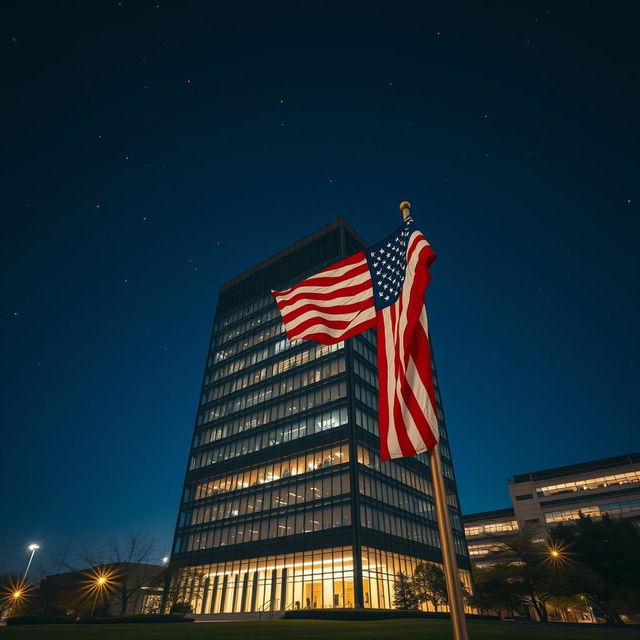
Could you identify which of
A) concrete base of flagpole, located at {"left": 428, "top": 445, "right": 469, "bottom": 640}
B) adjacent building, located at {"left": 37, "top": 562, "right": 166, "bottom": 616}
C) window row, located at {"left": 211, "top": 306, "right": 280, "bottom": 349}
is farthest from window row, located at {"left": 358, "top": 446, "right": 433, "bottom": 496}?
concrete base of flagpole, located at {"left": 428, "top": 445, "right": 469, "bottom": 640}

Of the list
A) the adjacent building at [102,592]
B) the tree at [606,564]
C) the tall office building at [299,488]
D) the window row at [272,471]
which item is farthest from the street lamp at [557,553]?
the adjacent building at [102,592]

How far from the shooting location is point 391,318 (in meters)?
11.1

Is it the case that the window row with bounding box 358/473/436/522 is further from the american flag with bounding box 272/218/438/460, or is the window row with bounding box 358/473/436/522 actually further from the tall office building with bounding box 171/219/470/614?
the american flag with bounding box 272/218/438/460

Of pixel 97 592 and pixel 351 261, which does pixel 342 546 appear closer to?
pixel 97 592

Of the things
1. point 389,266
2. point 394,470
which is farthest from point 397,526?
point 389,266

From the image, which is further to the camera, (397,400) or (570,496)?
(570,496)

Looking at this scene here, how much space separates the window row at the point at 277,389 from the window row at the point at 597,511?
60.8 meters

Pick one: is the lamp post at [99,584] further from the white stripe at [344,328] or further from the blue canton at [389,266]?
the blue canton at [389,266]

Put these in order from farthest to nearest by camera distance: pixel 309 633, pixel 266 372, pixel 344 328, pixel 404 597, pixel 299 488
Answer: pixel 266 372 < pixel 299 488 < pixel 404 597 < pixel 309 633 < pixel 344 328

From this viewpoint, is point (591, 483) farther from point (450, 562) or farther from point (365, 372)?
point (450, 562)

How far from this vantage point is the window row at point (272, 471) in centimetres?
5803

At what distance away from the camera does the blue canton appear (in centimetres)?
1137

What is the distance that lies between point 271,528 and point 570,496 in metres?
72.5

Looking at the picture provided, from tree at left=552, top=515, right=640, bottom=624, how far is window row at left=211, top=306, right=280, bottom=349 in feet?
180
